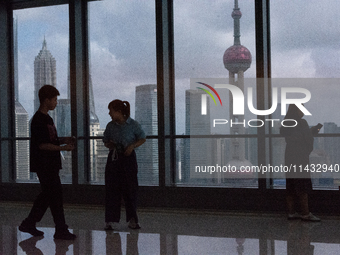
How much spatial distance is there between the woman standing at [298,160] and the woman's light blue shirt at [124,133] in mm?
1713

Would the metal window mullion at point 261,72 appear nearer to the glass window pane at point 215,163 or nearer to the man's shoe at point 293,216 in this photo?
the glass window pane at point 215,163

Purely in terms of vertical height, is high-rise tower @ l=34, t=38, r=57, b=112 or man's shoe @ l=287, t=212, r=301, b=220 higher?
high-rise tower @ l=34, t=38, r=57, b=112

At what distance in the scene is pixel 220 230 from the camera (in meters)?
4.24

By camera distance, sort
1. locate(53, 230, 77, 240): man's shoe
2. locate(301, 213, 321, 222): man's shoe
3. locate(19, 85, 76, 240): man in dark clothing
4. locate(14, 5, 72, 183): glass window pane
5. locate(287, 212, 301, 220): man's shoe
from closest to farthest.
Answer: locate(19, 85, 76, 240): man in dark clothing, locate(53, 230, 77, 240): man's shoe, locate(301, 213, 321, 222): man's shoe, locate(287, 212, 301, 220): man's shoe, locate(14, 5, 72, 183): glass window pane

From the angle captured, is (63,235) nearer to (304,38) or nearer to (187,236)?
(187,236)

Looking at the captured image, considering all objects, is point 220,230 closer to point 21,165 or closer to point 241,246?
point 241,246

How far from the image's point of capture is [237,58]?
5449 mm

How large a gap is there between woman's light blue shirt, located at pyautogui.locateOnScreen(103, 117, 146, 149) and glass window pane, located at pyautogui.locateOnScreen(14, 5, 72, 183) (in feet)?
7.15

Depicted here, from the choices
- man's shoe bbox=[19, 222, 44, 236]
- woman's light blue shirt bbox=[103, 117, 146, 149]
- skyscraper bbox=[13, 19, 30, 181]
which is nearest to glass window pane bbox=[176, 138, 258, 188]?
woman's light blue shirt bbox=[103, 117, 146, 149]

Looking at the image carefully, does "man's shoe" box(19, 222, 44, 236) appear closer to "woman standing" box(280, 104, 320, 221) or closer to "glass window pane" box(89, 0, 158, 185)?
"glass window pane" box(89, 0, 158, 185)

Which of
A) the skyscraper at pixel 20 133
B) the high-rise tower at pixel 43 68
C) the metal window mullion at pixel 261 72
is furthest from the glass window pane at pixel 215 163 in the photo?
the skyscraper at pixel 20 133

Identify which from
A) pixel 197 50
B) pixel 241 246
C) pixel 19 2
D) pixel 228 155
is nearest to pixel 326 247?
pixel 241 246

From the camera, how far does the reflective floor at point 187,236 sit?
3.52 m

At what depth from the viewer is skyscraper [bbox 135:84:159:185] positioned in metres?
5.62
